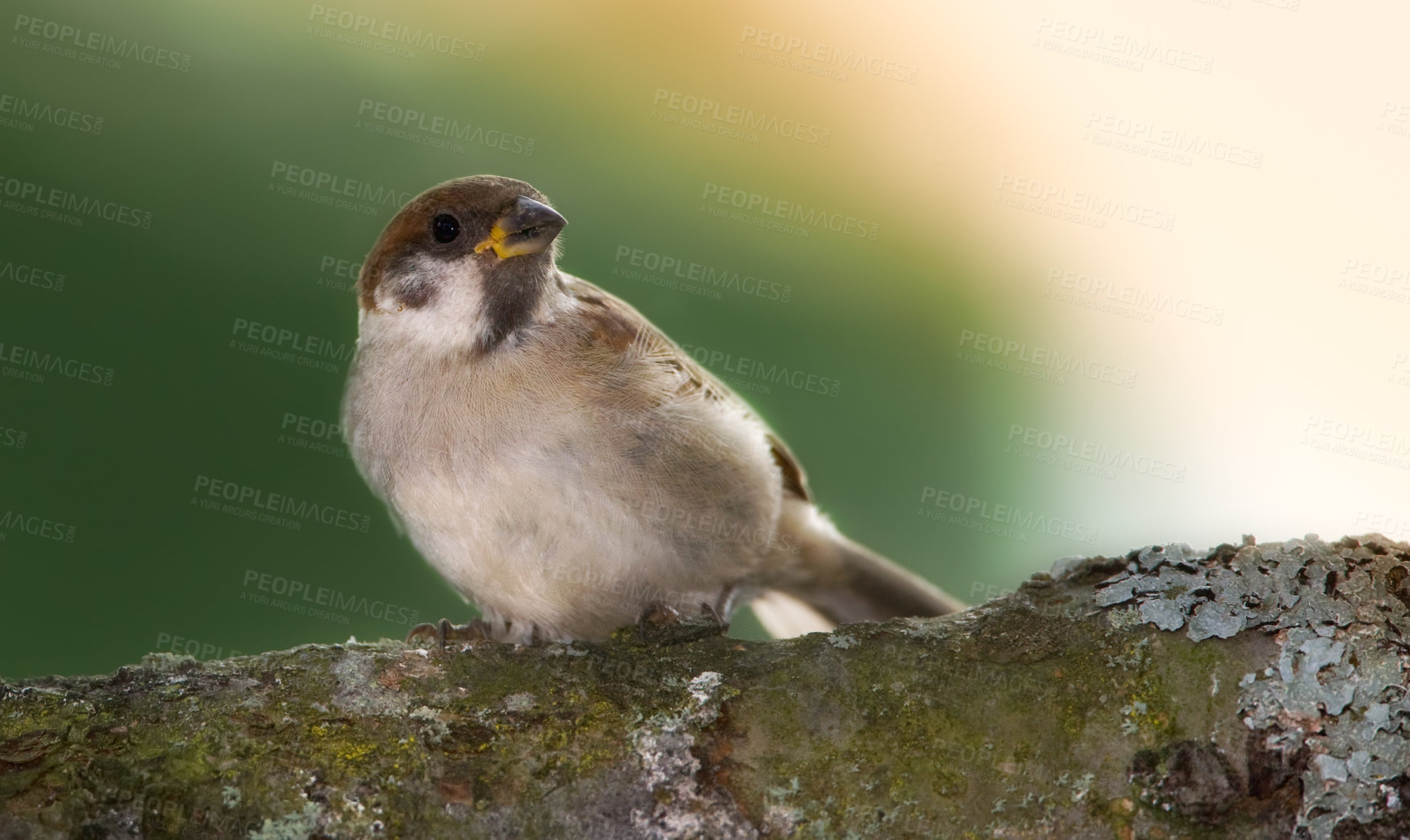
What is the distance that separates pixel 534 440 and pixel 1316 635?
5.58 ft

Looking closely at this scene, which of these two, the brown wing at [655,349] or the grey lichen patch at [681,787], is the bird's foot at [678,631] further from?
the brown wing at [655,349]

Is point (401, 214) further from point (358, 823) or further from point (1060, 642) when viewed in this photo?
point (1060, 642)

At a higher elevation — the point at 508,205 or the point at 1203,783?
the point at 508,205

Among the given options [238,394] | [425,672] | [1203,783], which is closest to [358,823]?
[425,672]

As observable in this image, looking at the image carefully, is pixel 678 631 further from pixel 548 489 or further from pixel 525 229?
pixel 525 229

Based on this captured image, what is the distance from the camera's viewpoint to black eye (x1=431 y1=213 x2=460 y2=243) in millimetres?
2820

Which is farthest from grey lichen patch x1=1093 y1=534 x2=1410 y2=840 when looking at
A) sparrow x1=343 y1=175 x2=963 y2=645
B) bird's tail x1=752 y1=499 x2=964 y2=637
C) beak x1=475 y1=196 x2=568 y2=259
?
beak x1=475 y1=196 x2=568 y2=259

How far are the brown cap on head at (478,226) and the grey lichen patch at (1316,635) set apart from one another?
5.53ft

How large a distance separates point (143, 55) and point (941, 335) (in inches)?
127

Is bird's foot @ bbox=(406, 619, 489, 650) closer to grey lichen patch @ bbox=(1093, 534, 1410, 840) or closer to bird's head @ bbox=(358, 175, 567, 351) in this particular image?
bird's head @ bbox=(358, 175, 567, 351)

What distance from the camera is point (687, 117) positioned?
414 centimetres

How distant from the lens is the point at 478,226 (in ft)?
9.20

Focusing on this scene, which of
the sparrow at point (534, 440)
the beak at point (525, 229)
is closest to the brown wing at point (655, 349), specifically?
the sparrow at point (534, 440)

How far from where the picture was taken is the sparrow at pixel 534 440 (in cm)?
260
